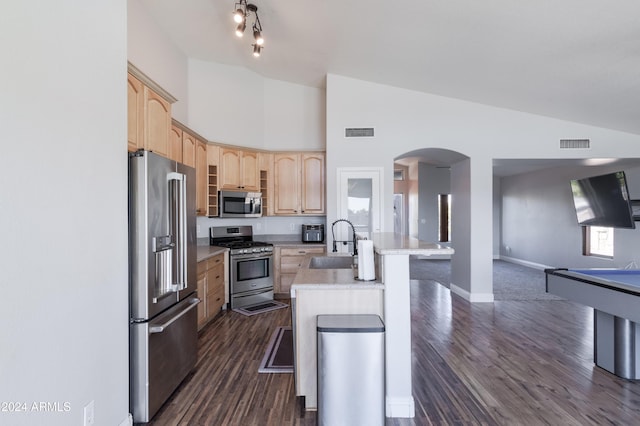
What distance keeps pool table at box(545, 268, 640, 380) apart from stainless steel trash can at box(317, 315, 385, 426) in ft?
6.15

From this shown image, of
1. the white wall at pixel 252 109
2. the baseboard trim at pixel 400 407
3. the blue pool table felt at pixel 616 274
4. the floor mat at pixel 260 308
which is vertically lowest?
the floor mat at pixel 260 308

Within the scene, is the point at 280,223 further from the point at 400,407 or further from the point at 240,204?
the point at 400,407

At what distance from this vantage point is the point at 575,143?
488cm

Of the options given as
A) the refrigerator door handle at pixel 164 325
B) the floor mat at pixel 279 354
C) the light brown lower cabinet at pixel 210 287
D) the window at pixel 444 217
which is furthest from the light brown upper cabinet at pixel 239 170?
the window at pixel 444 217

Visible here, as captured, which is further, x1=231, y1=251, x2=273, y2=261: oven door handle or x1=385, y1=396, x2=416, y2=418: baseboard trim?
x1=231, y1=251, x2=273, y2=261: oven door handle

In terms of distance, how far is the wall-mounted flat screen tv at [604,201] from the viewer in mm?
4393

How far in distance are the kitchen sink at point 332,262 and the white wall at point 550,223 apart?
5617 millimetres

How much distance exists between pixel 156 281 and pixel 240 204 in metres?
2.85

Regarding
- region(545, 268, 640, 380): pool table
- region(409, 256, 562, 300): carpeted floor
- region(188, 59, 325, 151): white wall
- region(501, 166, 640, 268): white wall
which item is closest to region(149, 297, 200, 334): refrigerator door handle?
region(188, 59, 325, 151): white wall

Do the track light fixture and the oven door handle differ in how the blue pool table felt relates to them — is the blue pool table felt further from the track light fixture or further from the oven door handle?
the track light fixture

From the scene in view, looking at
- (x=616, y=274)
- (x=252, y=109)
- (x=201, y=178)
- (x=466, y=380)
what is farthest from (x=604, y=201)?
(x=201, y=178)
